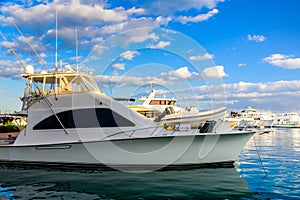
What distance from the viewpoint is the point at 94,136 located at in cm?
1101

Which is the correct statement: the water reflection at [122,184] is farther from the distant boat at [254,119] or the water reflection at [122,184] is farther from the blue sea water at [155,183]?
the distant boat at [254,119]

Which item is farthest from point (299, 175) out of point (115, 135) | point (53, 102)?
point (53, 102)

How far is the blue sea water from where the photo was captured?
7.92 m

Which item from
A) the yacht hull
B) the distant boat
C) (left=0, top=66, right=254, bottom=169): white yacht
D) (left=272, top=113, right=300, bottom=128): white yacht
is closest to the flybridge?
(left=0, top=66, right=254, bottom=169): white yacht

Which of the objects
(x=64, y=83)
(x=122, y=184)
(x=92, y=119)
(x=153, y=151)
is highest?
(x=64, y=83)

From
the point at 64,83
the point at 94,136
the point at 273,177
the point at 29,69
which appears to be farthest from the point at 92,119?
the point at 273,177

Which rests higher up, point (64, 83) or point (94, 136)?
point (64, 83)

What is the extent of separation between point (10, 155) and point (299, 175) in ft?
35.9

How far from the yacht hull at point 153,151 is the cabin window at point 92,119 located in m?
0.86

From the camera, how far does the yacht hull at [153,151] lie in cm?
1023

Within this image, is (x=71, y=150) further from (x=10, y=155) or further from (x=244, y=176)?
(x=244, y=176)

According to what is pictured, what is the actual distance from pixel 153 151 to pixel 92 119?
2.70 metres

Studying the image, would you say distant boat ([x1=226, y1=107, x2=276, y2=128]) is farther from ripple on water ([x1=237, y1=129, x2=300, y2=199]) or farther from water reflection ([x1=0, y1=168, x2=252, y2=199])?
water reflection ([x1=0, y1=168, x2=252, y2=199])

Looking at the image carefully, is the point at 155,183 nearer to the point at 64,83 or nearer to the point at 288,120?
the point at 64,83
